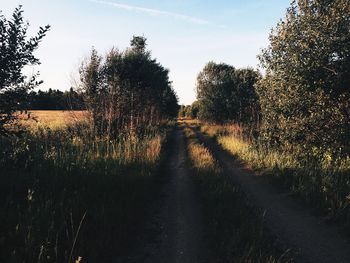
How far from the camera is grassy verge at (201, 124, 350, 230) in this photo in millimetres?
8344

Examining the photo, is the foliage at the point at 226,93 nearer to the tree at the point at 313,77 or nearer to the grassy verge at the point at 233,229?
the tree at the point at 313,77

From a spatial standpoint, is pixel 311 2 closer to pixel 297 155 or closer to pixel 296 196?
pixel 297 155

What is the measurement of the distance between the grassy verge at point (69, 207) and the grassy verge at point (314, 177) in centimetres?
478

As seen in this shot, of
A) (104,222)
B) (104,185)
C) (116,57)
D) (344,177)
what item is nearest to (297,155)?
(344,177)

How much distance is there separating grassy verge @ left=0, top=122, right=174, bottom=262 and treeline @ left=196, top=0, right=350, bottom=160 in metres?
6.51

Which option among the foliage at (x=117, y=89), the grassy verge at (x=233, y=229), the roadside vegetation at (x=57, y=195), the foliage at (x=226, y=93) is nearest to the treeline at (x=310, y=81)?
the grassy verge at (x=233, y=229)

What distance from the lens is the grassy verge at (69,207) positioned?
4.85 meters

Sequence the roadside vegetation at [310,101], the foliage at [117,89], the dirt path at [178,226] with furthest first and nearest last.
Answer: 1. the foliage at [117,89]
2. the roadside vegetation at [310,101]
3. the dirt path at [178,226]

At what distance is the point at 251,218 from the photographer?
7.57 metres

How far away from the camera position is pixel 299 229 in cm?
739

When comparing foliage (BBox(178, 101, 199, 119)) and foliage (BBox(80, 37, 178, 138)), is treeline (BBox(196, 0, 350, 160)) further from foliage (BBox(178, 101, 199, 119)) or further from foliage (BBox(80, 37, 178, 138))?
foliage (BBox(178, 101, 199, 119))

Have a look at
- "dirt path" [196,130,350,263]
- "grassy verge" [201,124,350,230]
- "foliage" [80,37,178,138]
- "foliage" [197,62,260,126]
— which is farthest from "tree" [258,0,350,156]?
"foliage" [197,62,260,126]

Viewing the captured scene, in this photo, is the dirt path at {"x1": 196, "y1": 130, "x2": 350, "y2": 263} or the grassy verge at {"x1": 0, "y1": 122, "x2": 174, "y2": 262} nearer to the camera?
the grassy verge at {"x1": 0, "y1": 122, "x2": 174, "y2": 262}

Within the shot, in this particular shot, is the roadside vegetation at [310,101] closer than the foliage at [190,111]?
Yes
